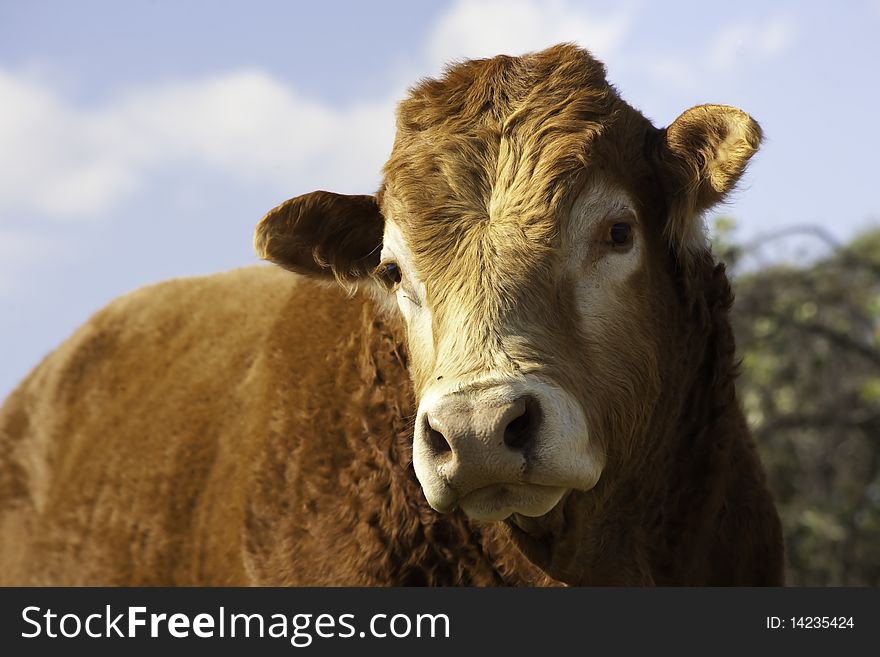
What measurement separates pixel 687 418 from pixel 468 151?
4.35ft

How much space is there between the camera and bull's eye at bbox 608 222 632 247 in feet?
12.7

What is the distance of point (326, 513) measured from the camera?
173 inches

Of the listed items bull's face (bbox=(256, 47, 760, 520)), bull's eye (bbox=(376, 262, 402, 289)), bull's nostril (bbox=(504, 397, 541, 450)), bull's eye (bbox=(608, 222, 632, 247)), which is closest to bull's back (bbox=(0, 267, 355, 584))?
bull's eye (bbox=(376, 262, 402, 289))

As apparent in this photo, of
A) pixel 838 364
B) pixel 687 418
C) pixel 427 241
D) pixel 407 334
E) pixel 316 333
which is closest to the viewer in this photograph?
pixel 427 241

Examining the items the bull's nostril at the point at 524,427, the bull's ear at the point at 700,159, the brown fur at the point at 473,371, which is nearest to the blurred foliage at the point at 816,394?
the brown fur at the point at 473,371

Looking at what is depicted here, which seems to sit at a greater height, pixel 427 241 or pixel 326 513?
pixel 427 241

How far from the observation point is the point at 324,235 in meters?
4.48

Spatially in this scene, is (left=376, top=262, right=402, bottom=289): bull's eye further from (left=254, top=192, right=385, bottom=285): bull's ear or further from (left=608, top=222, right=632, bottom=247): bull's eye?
(left=608, top=222, right=632, bottom=247): bull's eye

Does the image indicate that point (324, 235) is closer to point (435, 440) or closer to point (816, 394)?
point (435, 440)

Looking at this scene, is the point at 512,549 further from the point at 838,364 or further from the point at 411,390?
the point at 838,364

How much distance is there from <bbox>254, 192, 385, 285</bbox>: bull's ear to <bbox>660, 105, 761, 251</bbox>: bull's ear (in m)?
1.09

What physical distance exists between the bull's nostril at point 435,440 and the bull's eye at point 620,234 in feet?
3.17

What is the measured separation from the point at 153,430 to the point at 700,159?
2.91 m

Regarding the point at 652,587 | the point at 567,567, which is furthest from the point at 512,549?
the point at 652,587
